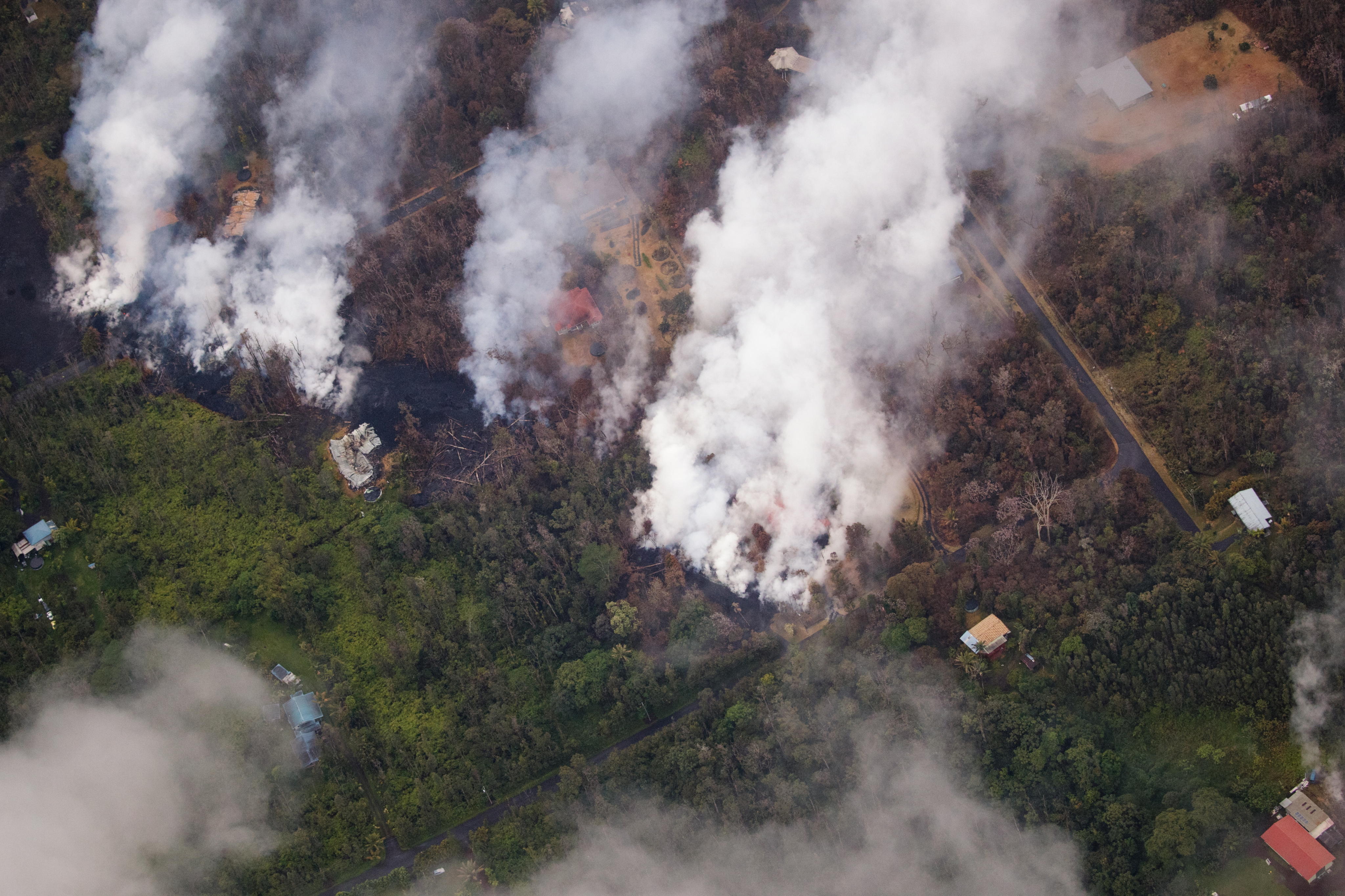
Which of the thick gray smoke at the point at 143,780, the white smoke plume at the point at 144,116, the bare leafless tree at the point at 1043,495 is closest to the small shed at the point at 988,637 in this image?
the bare leafless tree at the point at 1043,495

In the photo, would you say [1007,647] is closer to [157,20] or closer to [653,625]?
[653,625]

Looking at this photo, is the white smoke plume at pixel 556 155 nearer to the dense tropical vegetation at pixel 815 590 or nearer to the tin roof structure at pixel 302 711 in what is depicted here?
the dense tropical vegetation at pixel 815 590

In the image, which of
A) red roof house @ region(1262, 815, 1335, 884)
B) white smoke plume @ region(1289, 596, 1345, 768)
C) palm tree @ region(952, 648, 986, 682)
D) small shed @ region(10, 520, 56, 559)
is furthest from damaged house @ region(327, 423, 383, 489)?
red roof house @ region(1262, 815, 1335, 884)

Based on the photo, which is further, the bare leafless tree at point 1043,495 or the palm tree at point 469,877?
the bare leafless tree at point 1043,495

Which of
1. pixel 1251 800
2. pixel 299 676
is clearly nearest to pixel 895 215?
pixel 1251 800

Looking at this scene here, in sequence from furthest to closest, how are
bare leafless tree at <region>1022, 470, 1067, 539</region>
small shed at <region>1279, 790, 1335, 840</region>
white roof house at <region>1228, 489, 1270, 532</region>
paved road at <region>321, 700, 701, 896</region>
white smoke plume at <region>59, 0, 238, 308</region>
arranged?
white smoke plume at <region>59, 0, 238, 308</region>
bare leafless tree at <region>1022, 470, 1067, 539</region>
paved road at <region>321, 700, 701, 896</region>
white roof house at <region>1228, 489, 1270, 532</region>
small shed at <region>1279, 790, 1335, 840</region>

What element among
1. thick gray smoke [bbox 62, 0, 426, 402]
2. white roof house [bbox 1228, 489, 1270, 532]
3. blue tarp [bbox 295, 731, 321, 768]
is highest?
thick gray smoke [bbox 62, 0, 426, 402]

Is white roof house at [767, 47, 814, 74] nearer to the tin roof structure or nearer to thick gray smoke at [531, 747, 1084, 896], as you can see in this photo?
thick gray smoke at [531, 747, 1084, 896]
